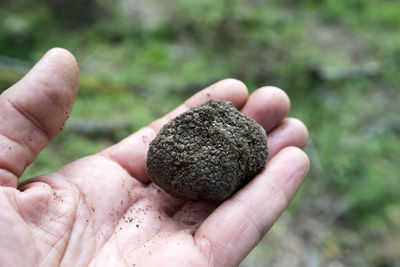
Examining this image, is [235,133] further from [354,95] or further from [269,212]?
[354,95]

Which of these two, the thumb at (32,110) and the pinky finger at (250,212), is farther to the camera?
the thumb at (32,110)

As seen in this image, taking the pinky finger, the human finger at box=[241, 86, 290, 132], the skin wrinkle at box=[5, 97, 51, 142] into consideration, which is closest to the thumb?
the skin wrinkle at box=[5, 97, 51, 142]

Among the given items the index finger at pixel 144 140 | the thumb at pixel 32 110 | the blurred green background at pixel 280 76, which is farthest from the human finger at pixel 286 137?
the thumb at pixel 32 110

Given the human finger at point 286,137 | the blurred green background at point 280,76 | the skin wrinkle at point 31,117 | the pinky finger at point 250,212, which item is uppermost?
the skin wrinkle at point 31,117

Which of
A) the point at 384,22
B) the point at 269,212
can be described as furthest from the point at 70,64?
the point at 384,22

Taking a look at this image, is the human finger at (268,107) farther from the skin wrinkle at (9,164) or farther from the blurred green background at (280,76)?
Result: the skin wrinkle at (9,164)

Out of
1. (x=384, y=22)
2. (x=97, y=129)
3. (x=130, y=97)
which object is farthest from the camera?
(x=384, y=22)

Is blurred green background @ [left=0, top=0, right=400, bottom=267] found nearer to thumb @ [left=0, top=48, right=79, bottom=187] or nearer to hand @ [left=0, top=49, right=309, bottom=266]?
hand @ [left=0, top=49, right=309, bottom=266]
